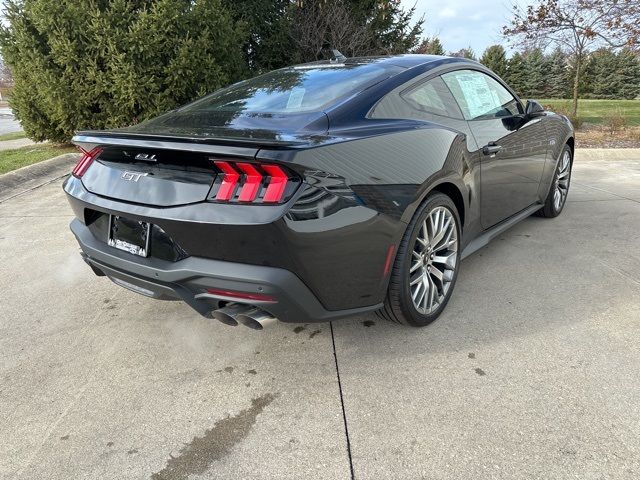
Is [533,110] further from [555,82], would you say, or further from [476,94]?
[555,82]

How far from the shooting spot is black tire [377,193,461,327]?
248 cm

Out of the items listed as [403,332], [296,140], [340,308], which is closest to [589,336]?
[403,332]

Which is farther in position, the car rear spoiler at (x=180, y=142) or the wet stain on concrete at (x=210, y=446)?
the car rear spoiler at (x=180, y=142)

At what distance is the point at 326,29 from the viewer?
1212 centimetres

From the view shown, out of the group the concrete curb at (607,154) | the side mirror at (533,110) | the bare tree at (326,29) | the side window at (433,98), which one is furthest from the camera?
the bare tree at (326,29)

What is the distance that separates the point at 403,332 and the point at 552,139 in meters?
2.55

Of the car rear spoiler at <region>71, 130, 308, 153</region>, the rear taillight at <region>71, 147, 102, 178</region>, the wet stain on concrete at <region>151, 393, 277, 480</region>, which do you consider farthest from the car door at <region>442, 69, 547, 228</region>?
the rear taillight at <region>71, 147, 102, 178</region>

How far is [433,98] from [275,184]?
148 centimetres

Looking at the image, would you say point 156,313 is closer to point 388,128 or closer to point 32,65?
point 388,128

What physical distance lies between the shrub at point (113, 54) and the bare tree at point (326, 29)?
→ 340cm

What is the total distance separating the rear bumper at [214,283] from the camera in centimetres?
205

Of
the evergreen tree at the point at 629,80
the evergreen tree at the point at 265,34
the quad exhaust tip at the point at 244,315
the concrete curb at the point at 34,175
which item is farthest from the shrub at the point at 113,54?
the evergreen tree at the point at 629,80

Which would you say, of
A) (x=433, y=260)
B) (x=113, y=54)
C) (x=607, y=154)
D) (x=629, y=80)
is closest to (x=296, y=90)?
(x=433, y=260)

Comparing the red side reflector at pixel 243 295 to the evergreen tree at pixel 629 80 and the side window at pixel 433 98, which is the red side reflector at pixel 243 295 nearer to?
the side window at pixel 433 98
